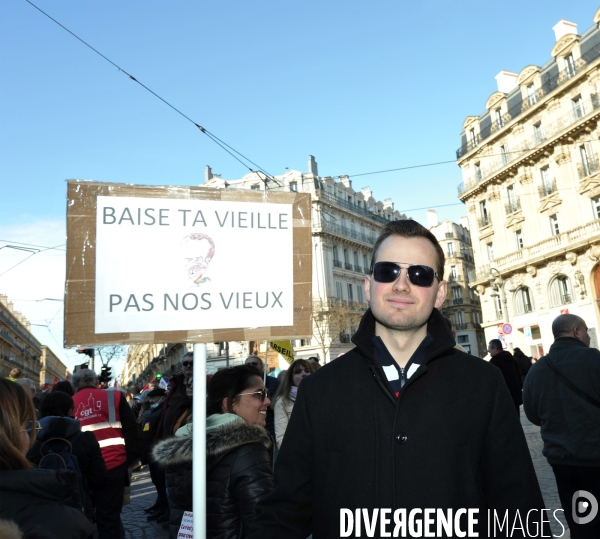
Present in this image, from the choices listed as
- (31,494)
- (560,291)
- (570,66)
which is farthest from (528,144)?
(31,494)

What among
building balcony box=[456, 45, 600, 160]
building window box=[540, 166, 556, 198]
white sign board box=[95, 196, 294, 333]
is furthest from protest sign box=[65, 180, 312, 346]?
building window box=[540, 166, 556, 198]

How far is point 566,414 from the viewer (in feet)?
12.8

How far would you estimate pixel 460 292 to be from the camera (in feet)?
202

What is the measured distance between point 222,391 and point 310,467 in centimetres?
138

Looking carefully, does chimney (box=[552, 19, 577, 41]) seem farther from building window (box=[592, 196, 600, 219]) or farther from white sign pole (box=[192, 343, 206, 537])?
white sign pole (box=[192, 343, 206, 537])

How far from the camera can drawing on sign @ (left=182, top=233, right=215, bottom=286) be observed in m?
2.70

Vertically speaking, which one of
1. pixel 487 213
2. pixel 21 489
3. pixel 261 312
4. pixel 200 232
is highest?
pixel 487 213

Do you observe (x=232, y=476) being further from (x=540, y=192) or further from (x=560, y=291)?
(x=540, y=192)

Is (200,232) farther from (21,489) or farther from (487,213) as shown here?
(487,213)

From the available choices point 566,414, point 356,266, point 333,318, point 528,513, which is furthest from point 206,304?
point 356,266

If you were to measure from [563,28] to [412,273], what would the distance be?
37.4 meters

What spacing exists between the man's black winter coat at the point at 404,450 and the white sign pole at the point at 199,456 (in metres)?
0.68

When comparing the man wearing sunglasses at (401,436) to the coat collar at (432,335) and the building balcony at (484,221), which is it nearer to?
the coat collar at (432,335)

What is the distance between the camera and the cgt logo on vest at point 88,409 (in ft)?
16.8
